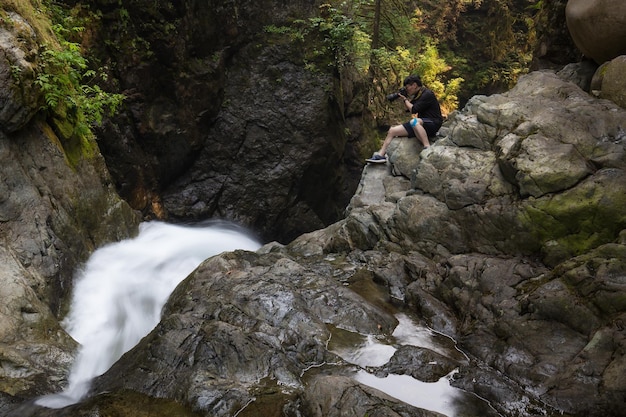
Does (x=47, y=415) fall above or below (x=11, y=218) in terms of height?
below

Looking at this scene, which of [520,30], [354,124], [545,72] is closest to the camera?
[545,72]

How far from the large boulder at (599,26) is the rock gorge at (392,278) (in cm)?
35

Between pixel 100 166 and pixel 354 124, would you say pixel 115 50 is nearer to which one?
pixel 100 166

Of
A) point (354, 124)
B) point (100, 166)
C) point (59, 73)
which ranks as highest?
point (59, 73)

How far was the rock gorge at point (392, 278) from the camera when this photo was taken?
4441mm

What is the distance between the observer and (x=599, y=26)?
7219mm

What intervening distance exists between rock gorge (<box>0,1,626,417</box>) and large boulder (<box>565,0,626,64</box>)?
347mm

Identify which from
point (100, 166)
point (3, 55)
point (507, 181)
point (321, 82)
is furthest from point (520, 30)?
point (3, 55)

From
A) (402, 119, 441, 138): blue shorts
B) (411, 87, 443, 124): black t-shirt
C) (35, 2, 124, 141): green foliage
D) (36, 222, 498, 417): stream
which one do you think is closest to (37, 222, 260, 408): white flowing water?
(36, 222, 498, 417): stream

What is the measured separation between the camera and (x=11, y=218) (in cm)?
607

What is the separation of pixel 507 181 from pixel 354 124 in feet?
35.7

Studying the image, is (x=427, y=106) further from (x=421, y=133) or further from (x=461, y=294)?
(x=461, y=294)

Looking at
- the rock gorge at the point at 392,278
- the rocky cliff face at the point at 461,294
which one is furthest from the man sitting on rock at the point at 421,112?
the rocky cliff face at the point at 461,294

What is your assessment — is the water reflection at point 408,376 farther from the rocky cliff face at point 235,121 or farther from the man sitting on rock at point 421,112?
the rocky cliff face at point 235,121
